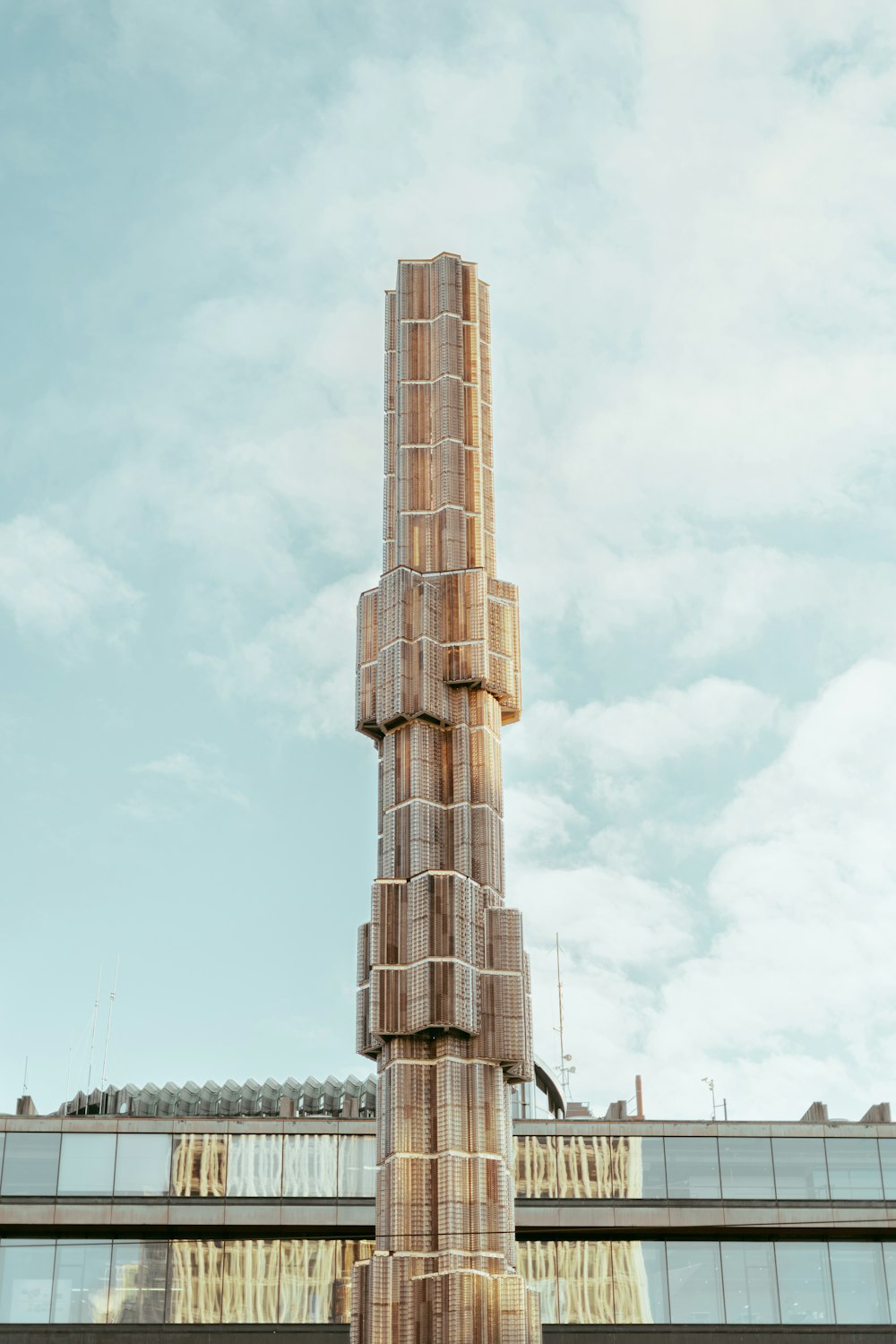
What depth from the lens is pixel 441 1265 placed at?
37281 millimetres

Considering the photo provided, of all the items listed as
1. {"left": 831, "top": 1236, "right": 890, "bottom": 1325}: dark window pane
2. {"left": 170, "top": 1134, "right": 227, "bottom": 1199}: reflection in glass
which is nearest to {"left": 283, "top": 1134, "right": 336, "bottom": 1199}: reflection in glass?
{"left": 170, "top": 1134, "right": 227, "bottom": 1199}: reflection in glass

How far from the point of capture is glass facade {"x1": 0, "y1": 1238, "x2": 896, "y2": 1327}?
203 ft

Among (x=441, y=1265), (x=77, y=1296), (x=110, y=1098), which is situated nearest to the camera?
(x=441, y=1265)

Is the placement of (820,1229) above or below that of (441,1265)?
above

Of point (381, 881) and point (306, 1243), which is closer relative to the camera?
point (381, 881)

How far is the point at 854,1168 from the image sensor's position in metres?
65.2

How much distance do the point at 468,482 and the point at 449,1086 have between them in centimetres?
1791

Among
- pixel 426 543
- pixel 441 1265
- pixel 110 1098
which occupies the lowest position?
pixel 441 1265

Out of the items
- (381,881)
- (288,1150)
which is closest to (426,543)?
(381,881)

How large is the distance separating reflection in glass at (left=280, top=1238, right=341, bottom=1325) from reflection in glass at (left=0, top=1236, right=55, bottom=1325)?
30.2 ft

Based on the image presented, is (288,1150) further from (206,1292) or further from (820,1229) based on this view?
(820,1229)

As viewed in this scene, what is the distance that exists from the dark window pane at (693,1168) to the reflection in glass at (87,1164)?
22578mm

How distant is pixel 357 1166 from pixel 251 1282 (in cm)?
596

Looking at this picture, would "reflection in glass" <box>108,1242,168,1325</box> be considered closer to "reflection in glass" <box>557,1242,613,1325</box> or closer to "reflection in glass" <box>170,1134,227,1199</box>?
"reflection in glass" <box>170,1134,227,1199</box>
